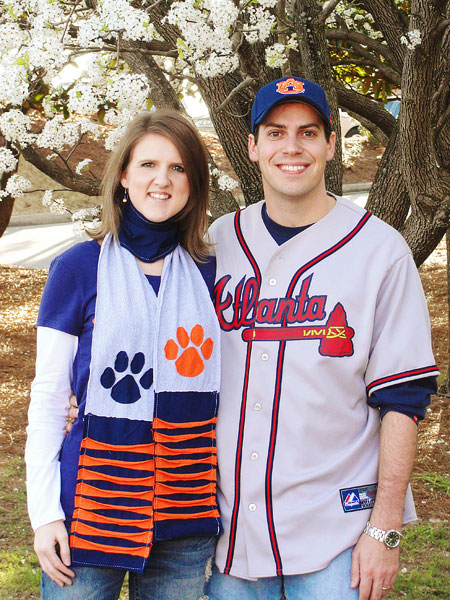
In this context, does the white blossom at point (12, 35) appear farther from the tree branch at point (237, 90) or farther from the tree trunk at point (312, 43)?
the tree trunk at point (312, 43)

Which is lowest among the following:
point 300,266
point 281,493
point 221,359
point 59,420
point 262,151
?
point 281,493

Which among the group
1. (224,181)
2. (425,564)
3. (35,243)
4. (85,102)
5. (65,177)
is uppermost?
(35,243)

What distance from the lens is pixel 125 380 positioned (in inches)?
89.2

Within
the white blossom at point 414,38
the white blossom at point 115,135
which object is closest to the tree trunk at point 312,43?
the white blossom at point 414,38

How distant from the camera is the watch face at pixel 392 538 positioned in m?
2.24

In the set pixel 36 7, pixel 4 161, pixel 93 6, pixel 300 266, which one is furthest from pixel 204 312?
pixel 4 161

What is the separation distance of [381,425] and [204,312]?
Answer: 0.66 m

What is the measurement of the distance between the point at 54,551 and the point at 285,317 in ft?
3.26

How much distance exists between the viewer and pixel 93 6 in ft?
16.1

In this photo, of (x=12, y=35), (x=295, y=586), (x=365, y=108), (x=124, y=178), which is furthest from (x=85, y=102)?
(x=295, y=586)

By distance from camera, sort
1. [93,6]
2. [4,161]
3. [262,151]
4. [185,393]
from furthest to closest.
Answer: [4,161]
[93,6]
[262,151]
[185,393]

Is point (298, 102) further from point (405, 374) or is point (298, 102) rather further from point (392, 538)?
point (392, 538)

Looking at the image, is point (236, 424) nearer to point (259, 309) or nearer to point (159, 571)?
point (259, 309)

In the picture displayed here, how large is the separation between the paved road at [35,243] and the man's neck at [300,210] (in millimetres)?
11514
